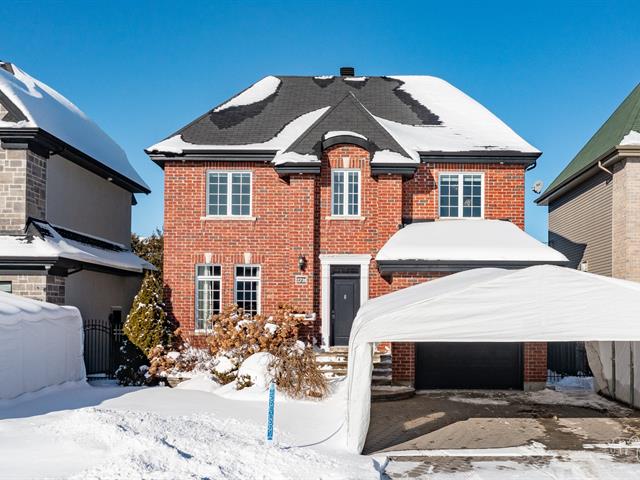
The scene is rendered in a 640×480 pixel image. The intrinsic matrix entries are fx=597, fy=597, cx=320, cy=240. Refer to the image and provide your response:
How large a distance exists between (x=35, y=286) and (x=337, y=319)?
774 centimetres

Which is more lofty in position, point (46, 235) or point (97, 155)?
point (97, 155)

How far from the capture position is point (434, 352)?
1508 cm

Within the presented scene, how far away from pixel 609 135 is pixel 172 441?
683 inches

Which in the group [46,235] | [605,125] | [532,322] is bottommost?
[532,322]

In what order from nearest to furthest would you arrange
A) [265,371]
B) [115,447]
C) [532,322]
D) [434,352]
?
[115,447], [532,322], [265,371], [434,352]

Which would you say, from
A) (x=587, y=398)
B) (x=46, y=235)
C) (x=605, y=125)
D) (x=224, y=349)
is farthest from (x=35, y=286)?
(x=605, y=125)

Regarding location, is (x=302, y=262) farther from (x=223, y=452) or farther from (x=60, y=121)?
(x=223, y=452)

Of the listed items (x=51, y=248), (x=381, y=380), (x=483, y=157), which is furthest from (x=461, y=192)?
(x=51, y=248)

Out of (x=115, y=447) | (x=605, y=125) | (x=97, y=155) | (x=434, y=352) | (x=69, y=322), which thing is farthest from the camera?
(x=605, y=125)

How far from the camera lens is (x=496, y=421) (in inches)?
455

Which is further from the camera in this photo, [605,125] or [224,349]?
[605,125]

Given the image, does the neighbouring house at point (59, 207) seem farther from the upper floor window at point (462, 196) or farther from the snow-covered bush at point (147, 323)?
the upper floor window at point (462, 196)

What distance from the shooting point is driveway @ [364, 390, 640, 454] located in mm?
9945

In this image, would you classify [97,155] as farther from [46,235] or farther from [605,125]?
[605,125]
